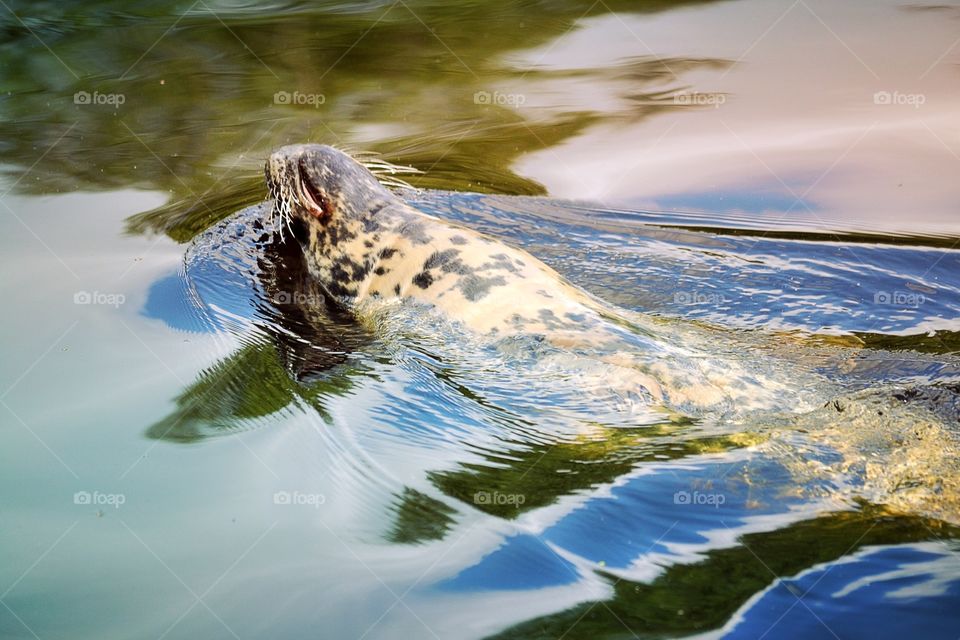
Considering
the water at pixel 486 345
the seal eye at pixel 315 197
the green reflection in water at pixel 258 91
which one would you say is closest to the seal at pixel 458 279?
the seal eye at pixel 315 197

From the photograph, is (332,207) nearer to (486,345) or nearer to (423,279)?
(423,279)

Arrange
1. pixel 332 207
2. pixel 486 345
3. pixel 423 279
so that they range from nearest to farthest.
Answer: pixel 486 345 → pixel 423 279 → pixel 332 207

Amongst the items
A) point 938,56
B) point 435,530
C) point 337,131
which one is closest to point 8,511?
point 435,530

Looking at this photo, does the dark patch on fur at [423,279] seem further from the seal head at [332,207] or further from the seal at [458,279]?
the seal head at [332,207]

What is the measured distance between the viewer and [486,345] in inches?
176

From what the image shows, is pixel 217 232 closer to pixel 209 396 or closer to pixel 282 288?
pixel 282 288

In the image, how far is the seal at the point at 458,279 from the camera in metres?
4.14

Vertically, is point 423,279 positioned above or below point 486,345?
above

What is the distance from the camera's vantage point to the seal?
414 centimetres

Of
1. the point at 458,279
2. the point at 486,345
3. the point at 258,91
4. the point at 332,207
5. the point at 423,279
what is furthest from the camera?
the point at 258,91

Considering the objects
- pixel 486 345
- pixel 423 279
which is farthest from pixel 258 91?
pixel 486 345

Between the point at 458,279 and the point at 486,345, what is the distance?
46 centimetres

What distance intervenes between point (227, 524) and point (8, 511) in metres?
0.78

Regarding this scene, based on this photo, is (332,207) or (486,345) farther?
(332,207)
